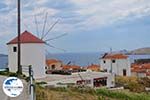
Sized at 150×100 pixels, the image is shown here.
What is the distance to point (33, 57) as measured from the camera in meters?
26.4

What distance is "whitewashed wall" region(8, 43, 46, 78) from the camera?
1035 inches

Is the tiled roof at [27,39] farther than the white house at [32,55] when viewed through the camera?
Yes

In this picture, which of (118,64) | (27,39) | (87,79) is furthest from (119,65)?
(27,39)

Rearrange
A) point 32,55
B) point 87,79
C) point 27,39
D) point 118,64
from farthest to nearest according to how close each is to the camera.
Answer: point 118,64 → point 87,79 → point 27,39 → point 32,55

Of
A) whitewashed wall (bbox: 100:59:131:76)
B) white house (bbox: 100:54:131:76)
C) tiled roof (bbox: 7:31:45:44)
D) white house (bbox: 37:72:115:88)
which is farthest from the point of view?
whitewashed wall (bbox: 100:59:131:76)

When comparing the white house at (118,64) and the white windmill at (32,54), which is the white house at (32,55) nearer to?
the white windmill at (32,54)

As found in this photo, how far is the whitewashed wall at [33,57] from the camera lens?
1035 inches

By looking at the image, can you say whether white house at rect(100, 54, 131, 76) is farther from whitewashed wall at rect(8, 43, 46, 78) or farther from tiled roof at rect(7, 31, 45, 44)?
whitewashed wall at rect(8, 43, 46, 78)

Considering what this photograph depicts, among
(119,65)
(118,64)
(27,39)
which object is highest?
(27,39)

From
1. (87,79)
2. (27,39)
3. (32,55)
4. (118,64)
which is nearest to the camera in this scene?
(32,55)

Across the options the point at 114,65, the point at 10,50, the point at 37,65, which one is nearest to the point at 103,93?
the point at 37,65

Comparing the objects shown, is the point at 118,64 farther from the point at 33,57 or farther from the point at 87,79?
the point at 33,57

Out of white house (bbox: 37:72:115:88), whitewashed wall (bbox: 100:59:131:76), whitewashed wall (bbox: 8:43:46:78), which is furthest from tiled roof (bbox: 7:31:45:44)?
whitewashed wall (bbox: 100:59:131:76)

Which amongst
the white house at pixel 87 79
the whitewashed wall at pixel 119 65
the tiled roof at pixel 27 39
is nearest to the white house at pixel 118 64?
the whitewashed wall at pixel 119 65
